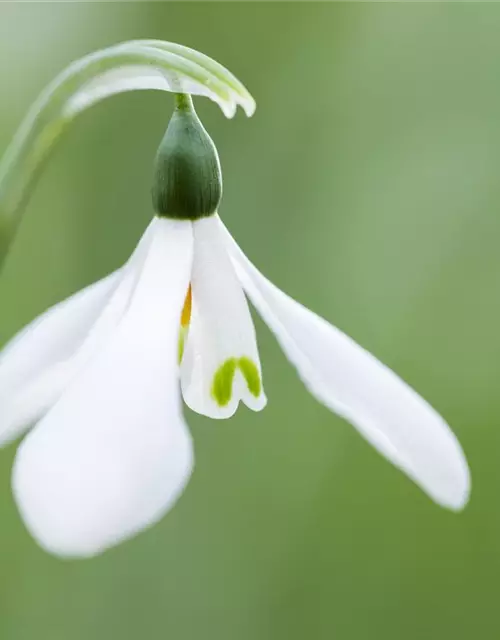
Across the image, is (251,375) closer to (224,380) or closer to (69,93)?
(224,380)

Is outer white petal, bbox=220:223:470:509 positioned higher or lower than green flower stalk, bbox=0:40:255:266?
lower

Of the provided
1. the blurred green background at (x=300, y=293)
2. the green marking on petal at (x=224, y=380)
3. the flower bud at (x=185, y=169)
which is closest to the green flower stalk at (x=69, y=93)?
the flower bud at (x=185, y=169)

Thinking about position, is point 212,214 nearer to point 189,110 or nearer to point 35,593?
point 189,110

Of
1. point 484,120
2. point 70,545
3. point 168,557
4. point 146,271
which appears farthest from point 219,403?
point 484,120

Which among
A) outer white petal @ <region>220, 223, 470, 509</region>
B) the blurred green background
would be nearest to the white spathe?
outer white petal @ <region>220, 223, 470, 509</region>

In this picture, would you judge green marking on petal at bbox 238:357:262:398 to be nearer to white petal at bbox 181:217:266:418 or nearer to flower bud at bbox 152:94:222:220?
white petal at bbox 181:217:266:418

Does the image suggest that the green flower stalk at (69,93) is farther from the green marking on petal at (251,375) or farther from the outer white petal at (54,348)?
the green marking on petal at (251,375)
